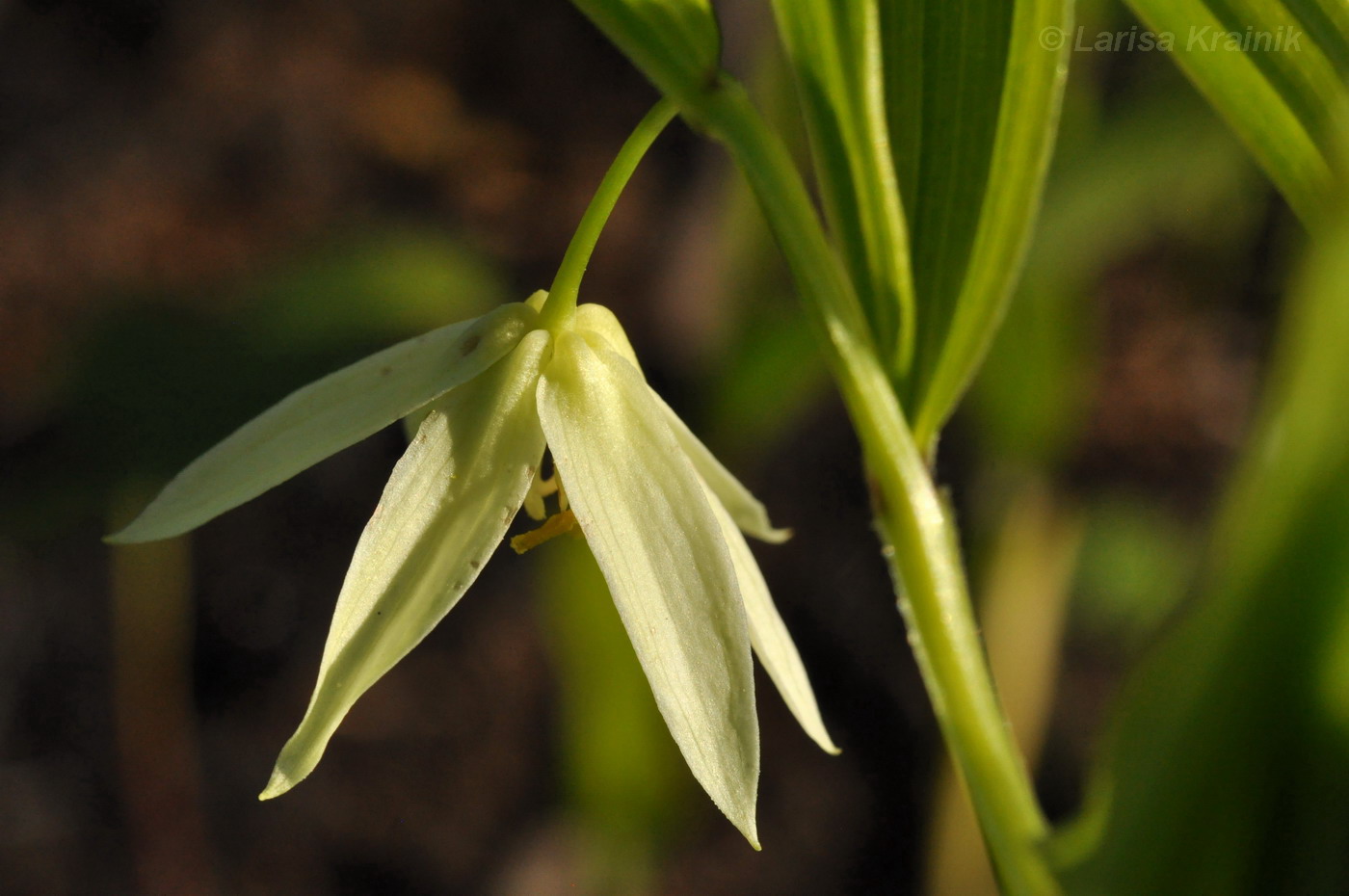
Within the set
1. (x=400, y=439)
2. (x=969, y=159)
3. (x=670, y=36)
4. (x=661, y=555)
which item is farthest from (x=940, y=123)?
(x=400, y=439)

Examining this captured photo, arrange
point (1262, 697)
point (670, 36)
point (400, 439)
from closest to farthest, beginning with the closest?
1. point (1262, 697)
2. point (670, 36)
3. point (400, 439)

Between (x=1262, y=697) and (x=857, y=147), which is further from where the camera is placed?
(x=857, y=147)

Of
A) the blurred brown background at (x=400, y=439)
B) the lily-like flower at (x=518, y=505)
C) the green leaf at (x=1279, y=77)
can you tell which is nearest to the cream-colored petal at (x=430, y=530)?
the lily-like flower at (x=518, y=505)

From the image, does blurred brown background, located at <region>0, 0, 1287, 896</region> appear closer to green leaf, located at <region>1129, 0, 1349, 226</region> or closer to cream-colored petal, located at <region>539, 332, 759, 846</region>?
cream-colored petal, located at <region>539, 332, 759, 846</region>

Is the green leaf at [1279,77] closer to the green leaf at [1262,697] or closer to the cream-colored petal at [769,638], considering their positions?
the green leaf at [1262,697]

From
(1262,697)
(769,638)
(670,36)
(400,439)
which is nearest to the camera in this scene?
(1262,697)

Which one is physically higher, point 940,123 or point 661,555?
point 940,123

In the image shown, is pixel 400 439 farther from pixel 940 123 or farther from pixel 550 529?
pixel 940 123
